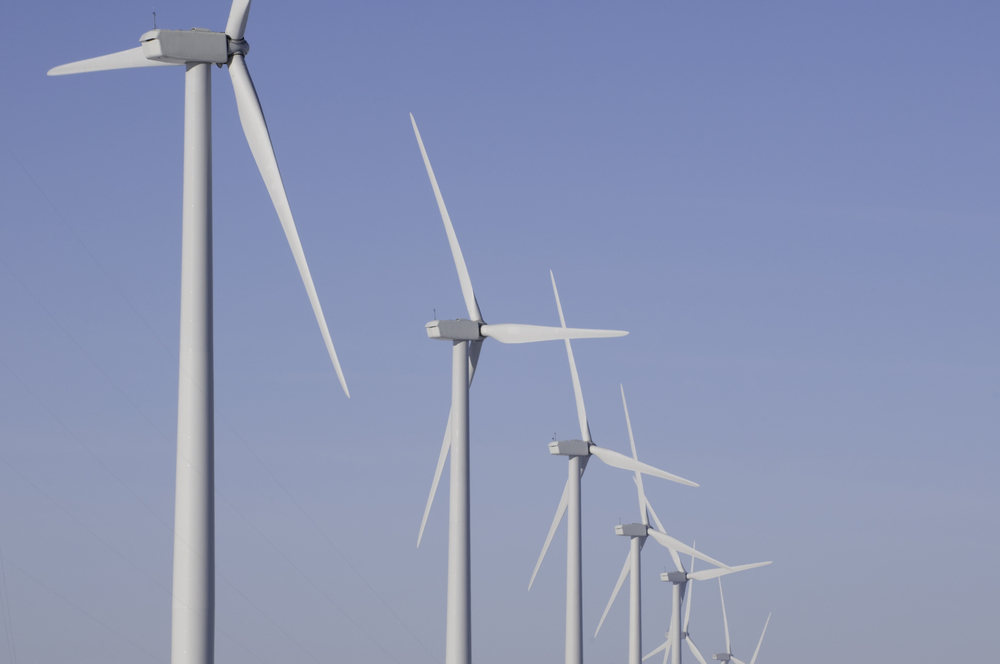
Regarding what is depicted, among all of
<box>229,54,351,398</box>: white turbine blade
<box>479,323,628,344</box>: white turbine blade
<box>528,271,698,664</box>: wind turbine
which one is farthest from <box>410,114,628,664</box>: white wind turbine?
<box>229,54,351,398</box>: white turbine blade

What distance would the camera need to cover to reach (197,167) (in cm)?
2948

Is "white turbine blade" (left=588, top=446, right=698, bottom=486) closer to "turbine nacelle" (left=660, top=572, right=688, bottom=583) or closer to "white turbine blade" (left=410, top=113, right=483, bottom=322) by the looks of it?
"white turbine blade" (left=410, top=113, right=483, bottom=322)

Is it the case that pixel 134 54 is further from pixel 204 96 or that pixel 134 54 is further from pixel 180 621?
pixel 180 621

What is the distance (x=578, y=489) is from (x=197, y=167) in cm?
5007

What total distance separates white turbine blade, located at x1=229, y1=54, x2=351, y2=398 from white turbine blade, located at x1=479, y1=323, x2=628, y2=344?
872 inches

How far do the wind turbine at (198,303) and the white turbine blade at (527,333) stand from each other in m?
23.1

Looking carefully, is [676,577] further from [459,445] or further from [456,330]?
[459,445]

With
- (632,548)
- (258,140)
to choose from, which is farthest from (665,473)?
(258,140)

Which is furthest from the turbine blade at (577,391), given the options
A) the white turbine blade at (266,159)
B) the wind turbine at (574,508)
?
the white turbine blade at (266,159)

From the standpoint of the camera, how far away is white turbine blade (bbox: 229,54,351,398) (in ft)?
97.9

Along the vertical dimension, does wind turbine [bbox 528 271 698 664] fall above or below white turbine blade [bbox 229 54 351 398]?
below

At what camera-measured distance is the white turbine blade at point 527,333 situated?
54537mm

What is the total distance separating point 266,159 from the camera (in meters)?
31.7

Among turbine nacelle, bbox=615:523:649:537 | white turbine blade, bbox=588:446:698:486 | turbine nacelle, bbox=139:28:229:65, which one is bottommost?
turbine nacelle, bbox=615:523:649:537
